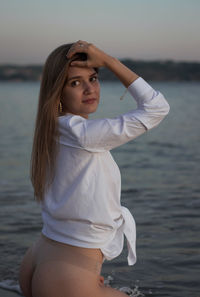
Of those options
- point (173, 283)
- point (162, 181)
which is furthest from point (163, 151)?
point (173, 283)

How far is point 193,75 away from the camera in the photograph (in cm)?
7806

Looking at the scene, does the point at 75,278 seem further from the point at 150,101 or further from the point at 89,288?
the point at 150,101

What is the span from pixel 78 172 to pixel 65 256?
40 cm

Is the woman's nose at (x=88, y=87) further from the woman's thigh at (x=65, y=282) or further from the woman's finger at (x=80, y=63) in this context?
the woman's thigh at (x=65, y=282)

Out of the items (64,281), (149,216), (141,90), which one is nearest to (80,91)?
(141,90)

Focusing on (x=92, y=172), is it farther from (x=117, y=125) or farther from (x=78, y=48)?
(x=78, y=48)

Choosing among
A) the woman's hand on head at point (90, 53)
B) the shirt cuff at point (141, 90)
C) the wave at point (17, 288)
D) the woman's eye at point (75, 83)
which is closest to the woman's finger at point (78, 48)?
the woman's hand on head at point (90, 53)

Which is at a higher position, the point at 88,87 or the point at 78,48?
the point at 78,48

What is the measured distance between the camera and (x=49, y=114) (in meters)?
Result: 2.35

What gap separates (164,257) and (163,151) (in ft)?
28.0

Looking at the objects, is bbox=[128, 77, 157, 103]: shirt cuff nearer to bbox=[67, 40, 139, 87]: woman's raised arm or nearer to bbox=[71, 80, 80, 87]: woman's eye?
bbox=[67, 40, 139, 87]: woman's raised arm

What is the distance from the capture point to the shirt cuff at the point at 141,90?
7.45 feet

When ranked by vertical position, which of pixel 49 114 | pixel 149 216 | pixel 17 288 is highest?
pixel 49 114

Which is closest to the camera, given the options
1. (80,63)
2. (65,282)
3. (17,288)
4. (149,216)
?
(65,282)
